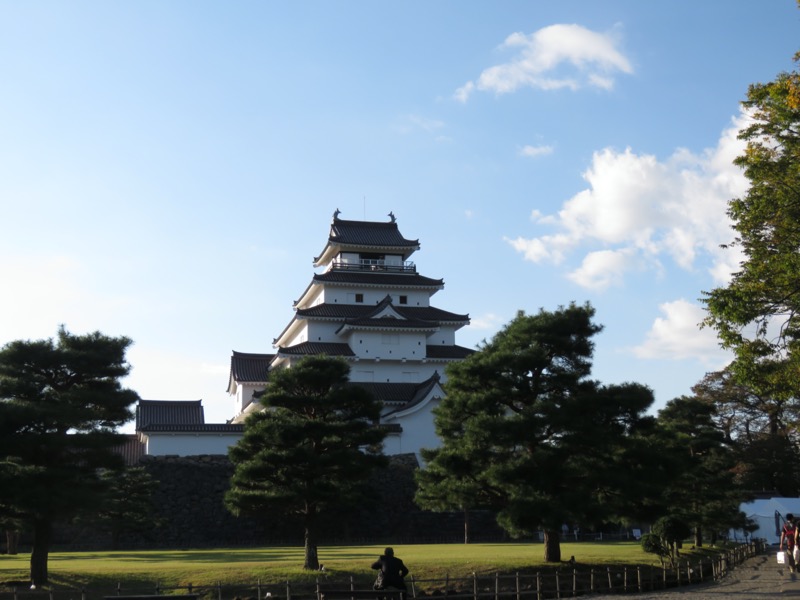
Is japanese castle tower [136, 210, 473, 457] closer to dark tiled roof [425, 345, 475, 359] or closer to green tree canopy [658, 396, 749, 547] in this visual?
dark tiled roof [425, 345, 475, 359]

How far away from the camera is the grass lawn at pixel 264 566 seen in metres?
21.5

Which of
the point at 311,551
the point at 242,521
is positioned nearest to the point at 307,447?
the point at 311,551

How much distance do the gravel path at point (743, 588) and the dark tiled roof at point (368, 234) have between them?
32.4 metres

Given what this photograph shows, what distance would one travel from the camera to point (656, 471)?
2353 centimetres

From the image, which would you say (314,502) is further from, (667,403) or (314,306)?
(314,306)

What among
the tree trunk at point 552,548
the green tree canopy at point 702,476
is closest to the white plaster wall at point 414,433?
the green tree canopy at point 702,476

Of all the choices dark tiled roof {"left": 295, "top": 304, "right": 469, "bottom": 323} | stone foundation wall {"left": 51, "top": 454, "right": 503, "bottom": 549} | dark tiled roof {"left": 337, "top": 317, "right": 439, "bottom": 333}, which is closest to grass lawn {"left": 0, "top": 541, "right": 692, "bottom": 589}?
stone foundation wall {"left": 51, "top": 454, "right": 503, "bottom": 549}

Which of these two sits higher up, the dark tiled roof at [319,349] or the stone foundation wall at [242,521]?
the dark tiled roof at [319,349]

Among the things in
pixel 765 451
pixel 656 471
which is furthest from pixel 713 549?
pixel 765 451

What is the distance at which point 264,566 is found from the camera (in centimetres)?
2297

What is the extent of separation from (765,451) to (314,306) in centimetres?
3039

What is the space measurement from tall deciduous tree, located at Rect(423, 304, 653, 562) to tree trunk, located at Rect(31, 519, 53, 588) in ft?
34.4

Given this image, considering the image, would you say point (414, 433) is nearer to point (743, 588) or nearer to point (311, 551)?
point (311, 551)

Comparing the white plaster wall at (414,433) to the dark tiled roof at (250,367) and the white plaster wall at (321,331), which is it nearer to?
the white plaster wall at (321,331)
